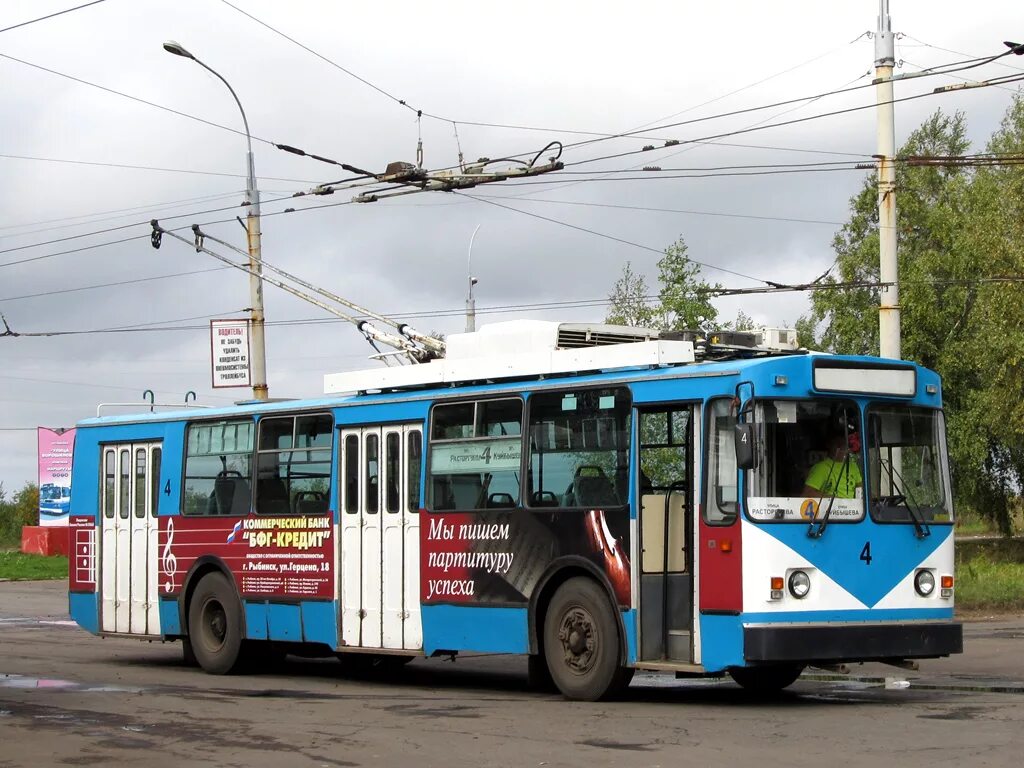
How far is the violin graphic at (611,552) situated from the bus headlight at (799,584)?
1.47m

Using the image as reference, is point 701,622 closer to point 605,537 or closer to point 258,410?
point 605,537

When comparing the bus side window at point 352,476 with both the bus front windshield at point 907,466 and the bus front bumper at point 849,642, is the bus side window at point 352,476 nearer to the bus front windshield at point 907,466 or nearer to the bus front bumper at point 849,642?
the bus front bumper at point 849,642

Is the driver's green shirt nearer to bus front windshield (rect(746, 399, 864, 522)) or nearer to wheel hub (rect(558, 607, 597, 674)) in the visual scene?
bus front windshield (rect(746, 399, 864, 522))

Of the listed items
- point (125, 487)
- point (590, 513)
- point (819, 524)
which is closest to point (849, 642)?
point (819, 524)

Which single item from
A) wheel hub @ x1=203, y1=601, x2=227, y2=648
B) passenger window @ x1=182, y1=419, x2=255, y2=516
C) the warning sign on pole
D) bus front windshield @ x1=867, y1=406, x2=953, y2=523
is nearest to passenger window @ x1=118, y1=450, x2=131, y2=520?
passenger window @ x1=182, y1=419, x2=255, y2=516

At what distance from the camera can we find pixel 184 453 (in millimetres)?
18984

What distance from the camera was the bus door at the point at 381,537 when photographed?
15.8 m

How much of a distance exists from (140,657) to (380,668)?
12.8 ft

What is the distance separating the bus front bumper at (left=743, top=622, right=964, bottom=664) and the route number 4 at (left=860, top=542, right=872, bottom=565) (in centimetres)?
51

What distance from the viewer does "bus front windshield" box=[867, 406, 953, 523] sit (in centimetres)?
1320

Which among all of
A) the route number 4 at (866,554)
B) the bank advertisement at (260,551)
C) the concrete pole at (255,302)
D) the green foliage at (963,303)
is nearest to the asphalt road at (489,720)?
the bank advertisement at (260,551)

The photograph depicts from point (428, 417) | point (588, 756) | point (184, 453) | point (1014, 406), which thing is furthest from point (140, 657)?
point (1014, 406)

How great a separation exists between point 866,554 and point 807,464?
0.87 m

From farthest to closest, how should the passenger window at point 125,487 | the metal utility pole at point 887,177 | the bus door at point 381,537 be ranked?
the metal utility pole at point 887,177 → the passenger window at point 125,487 → the bus door at point 381,537
